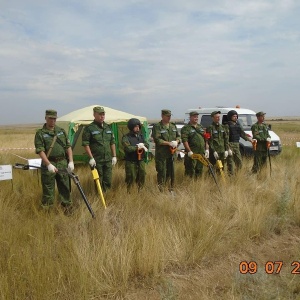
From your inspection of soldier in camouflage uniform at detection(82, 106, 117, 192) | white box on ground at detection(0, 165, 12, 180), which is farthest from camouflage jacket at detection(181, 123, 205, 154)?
white box on ground at detection(0, 165, 12, 180)

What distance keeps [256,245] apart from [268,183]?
3.00 meters

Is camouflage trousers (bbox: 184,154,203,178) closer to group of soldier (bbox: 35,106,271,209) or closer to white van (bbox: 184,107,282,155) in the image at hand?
group of soldier (bbox: 35,106,271,209)

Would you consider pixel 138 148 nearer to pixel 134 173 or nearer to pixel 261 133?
pixel 134 173

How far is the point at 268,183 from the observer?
7320mm

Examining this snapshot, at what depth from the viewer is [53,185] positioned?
5473 millimetres

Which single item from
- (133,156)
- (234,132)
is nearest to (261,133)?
(234,132)

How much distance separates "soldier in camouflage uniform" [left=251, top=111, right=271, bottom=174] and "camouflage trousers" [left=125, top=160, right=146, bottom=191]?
365cm

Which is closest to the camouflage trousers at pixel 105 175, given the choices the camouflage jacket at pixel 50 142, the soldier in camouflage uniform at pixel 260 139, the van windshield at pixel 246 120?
the camouflage jacket at pixel 50 142

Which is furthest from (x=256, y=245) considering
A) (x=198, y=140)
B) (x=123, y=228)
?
(x=198, y=140)

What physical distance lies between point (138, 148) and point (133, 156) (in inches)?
11.1

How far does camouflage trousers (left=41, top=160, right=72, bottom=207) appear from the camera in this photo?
540 centimetres
